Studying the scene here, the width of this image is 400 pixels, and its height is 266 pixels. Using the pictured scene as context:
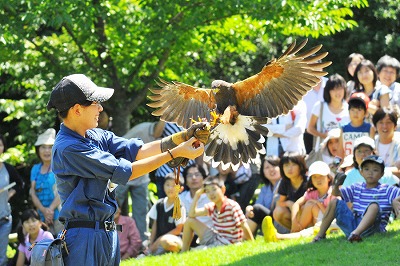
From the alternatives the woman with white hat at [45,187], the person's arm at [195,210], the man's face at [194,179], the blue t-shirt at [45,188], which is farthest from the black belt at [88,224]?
the blue t-shirt at [45,188]

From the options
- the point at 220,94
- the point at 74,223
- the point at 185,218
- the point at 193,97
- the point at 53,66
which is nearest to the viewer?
the point at 74,223

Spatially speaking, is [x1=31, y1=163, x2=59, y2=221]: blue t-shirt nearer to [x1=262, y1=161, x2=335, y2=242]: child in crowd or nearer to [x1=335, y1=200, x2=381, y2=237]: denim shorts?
[x1=262, y1=161, x2=335, y2=242]: child in crowd

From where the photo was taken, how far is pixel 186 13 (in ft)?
31.5

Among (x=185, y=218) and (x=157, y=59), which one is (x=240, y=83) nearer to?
(x=185, y=218)

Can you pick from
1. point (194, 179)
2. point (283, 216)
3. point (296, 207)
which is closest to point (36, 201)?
point (194, 179)

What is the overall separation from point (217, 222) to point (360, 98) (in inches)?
81.7

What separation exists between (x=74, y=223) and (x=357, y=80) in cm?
555

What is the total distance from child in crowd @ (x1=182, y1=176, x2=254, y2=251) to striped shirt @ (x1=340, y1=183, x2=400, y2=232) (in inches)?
55.4

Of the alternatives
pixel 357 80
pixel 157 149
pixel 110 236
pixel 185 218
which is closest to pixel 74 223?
pixel 110 236

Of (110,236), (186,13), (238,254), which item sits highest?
(186,13)

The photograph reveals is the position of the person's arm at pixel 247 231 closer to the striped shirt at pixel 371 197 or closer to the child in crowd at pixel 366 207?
the child in crowd at pixel 366 207

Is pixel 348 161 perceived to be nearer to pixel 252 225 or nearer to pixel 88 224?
pixel 252 225

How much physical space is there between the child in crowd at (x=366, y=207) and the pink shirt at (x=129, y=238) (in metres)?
2.45

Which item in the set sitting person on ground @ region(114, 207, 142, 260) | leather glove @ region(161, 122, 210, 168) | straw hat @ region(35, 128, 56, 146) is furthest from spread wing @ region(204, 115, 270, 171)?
straw hat @ region(35, 128, 56, 146)
